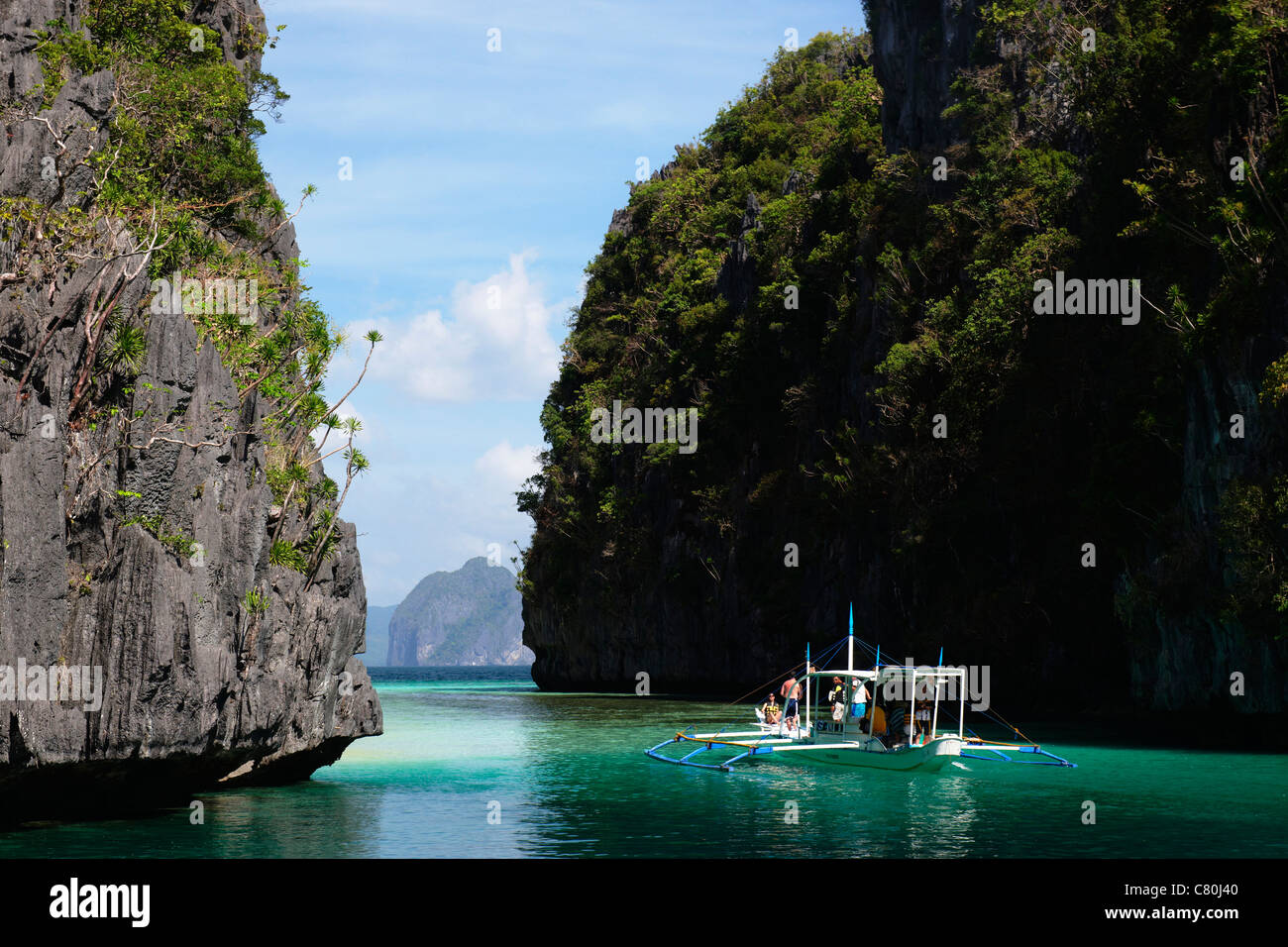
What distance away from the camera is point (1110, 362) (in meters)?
43.5

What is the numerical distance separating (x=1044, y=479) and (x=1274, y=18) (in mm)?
17945

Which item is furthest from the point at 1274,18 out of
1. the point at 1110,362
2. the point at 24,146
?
the point at 24,146

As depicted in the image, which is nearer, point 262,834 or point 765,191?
Result: point 262,834

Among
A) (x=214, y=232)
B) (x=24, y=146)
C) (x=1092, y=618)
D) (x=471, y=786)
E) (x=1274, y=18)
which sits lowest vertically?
(x=471, y=786)

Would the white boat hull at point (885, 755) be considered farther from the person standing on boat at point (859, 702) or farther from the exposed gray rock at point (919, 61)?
the exposed gray rock at point (919, 61)

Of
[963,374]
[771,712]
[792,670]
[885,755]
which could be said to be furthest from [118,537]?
[792,670]

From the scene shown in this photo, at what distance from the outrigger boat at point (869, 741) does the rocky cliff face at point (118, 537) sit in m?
11.6

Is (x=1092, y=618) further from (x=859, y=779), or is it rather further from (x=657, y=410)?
(x=657, y=410)

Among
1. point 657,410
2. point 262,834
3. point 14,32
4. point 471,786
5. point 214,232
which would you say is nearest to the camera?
point 262,834

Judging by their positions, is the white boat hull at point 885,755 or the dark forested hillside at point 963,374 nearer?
the white boat hull at point 885,755

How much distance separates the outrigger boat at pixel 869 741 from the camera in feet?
90.1

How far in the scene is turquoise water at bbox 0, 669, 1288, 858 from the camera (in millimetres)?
18031

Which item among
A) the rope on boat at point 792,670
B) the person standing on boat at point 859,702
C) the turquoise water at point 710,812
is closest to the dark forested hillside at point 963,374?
the rope on boat at point 792,670

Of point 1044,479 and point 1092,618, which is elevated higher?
point 1044,479
